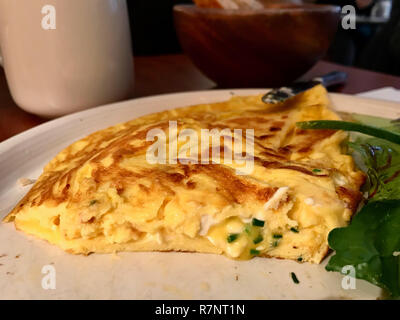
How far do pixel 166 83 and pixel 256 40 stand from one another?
55cm

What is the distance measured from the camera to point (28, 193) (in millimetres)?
812

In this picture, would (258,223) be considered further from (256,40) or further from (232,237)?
(256,40)

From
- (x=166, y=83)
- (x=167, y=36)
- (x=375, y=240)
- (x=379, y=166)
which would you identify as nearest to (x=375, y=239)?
(x=375, y=240)

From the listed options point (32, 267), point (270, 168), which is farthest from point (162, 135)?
point (32, 267)

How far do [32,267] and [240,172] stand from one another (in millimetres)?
413

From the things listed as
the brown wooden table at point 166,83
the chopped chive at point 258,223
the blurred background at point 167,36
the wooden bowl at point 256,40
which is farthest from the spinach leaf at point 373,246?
the blurred background at point 167,36

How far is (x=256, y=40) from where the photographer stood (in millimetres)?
1403

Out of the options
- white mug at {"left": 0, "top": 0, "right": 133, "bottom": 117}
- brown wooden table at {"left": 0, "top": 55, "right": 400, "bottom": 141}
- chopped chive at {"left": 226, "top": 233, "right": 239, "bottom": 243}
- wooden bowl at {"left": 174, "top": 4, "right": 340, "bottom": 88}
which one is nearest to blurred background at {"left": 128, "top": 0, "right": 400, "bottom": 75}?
brown wooden table at {"left": 0, "top": 55, "right": 400, "bottom": 141}

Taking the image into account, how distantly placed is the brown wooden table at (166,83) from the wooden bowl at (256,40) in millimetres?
189

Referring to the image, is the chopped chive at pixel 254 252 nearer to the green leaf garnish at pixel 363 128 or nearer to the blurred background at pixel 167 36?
the green leaf garnish at pixel 363 128

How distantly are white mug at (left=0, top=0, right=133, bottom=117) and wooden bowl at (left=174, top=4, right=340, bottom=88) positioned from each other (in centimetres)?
31

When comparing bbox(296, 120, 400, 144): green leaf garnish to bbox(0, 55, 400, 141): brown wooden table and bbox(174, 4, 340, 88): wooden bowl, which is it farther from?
bbox(0, 55, 400, 141): brown wooden table

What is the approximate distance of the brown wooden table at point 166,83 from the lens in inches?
54.7

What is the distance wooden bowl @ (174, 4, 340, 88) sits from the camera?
1.36 m
